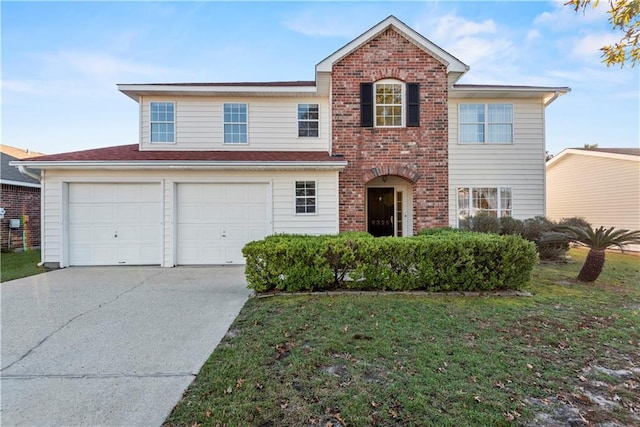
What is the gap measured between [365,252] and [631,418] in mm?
4018

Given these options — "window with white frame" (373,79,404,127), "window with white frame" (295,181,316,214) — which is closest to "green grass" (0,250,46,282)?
"window with white frame" (295,181,316,214)

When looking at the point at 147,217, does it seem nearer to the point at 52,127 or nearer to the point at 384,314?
the point at 384,314

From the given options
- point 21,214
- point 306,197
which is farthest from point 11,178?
point 306,197

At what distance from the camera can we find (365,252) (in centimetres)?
603

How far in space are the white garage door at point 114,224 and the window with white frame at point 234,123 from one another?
3.04 metres

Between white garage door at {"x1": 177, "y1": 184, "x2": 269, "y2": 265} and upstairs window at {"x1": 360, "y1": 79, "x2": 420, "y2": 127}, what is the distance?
183 inches

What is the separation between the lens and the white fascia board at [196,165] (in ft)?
28.2

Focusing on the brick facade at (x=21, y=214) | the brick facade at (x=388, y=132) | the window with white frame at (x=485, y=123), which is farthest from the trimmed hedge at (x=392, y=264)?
the brick facade at (x=21, y=214)

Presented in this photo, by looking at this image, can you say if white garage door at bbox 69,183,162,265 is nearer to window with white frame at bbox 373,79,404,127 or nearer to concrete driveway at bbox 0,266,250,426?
concrete driveway at bbox 0,266,250,426

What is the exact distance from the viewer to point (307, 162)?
29.3ft

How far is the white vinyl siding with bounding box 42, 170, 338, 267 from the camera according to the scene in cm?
884

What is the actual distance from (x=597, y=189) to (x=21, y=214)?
87.7ft

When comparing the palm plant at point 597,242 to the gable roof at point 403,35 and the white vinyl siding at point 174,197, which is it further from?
the white vinyl siding at point 174,197

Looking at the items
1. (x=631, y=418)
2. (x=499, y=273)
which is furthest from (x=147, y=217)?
(x=631, y=418)
